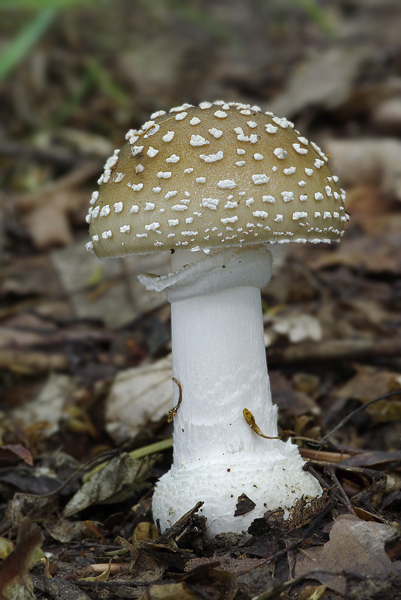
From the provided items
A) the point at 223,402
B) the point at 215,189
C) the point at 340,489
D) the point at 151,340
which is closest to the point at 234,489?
the point at 223,402

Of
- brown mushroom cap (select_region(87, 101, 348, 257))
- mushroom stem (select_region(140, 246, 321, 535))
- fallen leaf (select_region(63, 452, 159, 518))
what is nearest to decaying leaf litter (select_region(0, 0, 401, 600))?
fallen leaf (select_region(63, 452, 159, 518))

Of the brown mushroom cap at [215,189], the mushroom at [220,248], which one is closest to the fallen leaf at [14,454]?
the mushroom at [220,248]

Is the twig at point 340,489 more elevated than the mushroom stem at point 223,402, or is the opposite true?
the mushroom stem at point 223,402

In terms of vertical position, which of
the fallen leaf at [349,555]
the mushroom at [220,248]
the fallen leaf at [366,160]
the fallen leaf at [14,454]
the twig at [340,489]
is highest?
the fallen leaf at [366,160]

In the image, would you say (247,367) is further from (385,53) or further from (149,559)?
(385,53)

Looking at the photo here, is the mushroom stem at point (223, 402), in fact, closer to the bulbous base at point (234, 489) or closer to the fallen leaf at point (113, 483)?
the bulbous base at point (234, 489)

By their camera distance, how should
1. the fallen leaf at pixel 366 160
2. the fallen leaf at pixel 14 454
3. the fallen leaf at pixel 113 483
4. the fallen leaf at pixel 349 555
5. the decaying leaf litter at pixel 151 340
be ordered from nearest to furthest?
the fallen leaf at pixel 349 555 < the decaying leaf litter at pixel 151 340 < the fallen leaf at pixel 113 483 < the fallen leaf at pixel 14 454 < the fallen leaf at pixel 366 160
